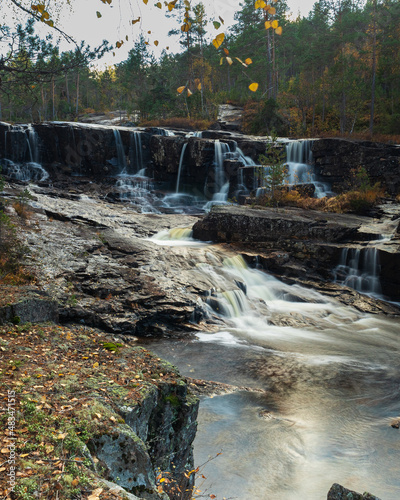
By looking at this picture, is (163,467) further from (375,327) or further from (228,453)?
(375,327)

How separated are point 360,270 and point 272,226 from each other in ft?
10.5

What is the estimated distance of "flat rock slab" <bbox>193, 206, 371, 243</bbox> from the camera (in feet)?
43.7

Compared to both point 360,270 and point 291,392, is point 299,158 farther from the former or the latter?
point 291,392

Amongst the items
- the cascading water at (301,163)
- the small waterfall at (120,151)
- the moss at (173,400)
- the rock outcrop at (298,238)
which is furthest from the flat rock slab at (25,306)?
the small waterfall at (120,151)

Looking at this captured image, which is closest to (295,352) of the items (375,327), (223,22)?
(375,327)

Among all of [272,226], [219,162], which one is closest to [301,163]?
[219,162]

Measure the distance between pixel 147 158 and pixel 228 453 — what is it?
73.4 feet

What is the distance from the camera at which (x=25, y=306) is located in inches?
212

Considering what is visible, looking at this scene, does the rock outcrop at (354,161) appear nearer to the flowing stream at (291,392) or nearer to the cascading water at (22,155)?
the flowing stream at (291,392)

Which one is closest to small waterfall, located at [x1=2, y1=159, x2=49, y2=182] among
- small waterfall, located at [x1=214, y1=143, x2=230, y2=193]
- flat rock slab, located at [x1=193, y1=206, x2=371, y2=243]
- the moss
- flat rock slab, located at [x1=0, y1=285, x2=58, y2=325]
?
small waterfall, located at [x1=214, y1=143, x2=230, y2=193]

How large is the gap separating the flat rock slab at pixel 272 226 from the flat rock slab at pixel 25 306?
28.5 ft

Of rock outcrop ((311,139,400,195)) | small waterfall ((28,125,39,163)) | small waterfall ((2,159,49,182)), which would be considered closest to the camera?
rock outcrop ((311,139,400,195))

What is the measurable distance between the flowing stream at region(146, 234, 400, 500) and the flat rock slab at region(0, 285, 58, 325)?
270 centimetres

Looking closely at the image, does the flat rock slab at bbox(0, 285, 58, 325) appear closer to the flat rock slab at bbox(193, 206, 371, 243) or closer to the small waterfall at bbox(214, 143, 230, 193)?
the flat rock slab at bbox(193, 206, 371, 243)
